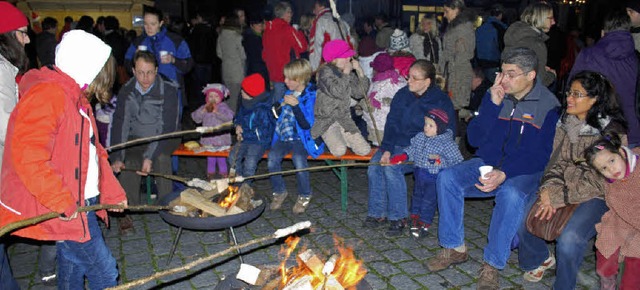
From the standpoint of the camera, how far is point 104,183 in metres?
3.41

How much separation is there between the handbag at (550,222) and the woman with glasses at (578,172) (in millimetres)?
38

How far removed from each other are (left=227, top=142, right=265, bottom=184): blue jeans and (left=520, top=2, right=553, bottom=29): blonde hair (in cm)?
387

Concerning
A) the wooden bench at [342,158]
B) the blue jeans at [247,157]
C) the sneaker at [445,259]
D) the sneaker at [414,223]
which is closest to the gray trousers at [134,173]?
the wooden bench at [342,158]

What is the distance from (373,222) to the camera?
536 cm

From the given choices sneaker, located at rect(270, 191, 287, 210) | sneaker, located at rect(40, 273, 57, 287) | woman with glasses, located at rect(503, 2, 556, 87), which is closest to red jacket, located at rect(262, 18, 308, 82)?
sneaker, located at rect(270, 191, 287, 210)

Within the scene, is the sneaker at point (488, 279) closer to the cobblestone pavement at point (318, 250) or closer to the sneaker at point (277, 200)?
the cobblestone pavement at point (318, 250)

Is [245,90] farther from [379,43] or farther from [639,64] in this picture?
[379,43]

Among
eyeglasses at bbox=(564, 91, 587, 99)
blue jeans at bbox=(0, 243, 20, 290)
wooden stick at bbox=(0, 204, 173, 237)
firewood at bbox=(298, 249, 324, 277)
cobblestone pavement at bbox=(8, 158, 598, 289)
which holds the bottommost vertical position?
cobblestone pavement at bbox=(8, 158, 598, 289)

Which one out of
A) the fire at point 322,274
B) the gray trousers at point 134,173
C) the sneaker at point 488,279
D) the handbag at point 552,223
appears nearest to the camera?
the fire at point 322,274

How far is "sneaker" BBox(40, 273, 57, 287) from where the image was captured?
4.28 metres

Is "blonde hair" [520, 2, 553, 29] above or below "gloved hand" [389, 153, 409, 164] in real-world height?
above

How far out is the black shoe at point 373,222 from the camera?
5.34 m

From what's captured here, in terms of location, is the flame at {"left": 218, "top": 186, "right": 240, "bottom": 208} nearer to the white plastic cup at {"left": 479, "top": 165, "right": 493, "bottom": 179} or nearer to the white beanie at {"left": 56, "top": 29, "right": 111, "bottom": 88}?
the white beanie at {"left": 56, "top": 29, "right": 111, "bottom": 88}

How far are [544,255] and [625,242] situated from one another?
812mm
